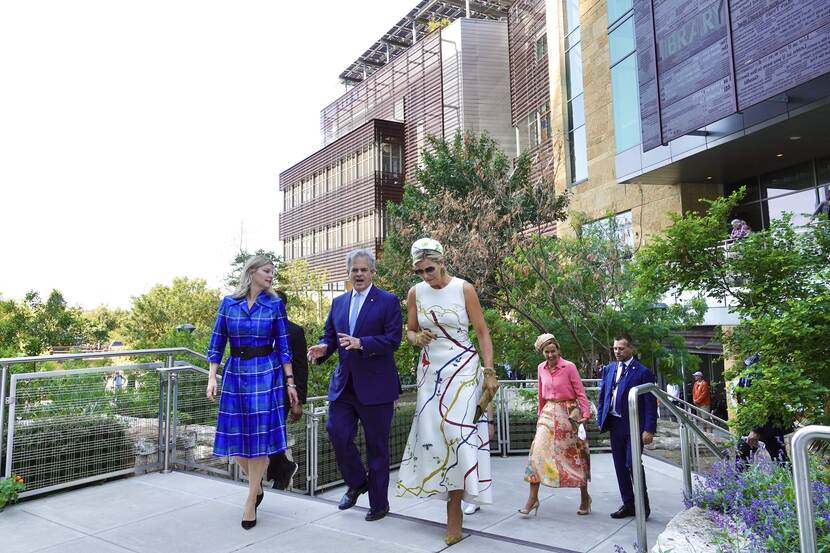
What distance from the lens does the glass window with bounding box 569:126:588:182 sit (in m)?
25.2

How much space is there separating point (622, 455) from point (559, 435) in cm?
55

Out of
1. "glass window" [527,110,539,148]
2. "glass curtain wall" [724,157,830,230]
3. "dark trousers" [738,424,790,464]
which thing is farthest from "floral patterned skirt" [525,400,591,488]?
"glass window" [527,110,539,148]

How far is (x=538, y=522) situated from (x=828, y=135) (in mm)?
15926

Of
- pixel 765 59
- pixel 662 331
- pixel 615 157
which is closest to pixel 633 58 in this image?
pixel 615 157

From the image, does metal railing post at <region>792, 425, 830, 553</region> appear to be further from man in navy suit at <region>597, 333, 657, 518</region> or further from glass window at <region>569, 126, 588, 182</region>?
glass window at <region>569, 126, 588, 182</region>

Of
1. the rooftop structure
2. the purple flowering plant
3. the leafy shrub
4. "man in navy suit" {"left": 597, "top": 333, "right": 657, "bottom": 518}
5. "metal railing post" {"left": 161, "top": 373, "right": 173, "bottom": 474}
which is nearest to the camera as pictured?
the purple flowering plant

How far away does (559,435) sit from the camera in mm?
5488

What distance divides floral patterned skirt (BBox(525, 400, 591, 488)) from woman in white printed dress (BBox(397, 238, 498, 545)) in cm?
138

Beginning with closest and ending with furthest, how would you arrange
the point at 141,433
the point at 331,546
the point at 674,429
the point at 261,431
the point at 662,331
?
the point at 331,546 → the point at 261,431 → the point at 141,433 → the point at 662,331 → the point at 674,429

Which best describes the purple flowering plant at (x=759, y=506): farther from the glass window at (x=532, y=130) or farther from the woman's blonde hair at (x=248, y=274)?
the glass window at (x=532, y=130)

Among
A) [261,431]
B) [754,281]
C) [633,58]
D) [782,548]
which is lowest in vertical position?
[782,548]

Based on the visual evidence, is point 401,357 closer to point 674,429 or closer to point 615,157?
point 674,429

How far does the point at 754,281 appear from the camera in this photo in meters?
6.75

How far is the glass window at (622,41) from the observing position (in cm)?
2123
